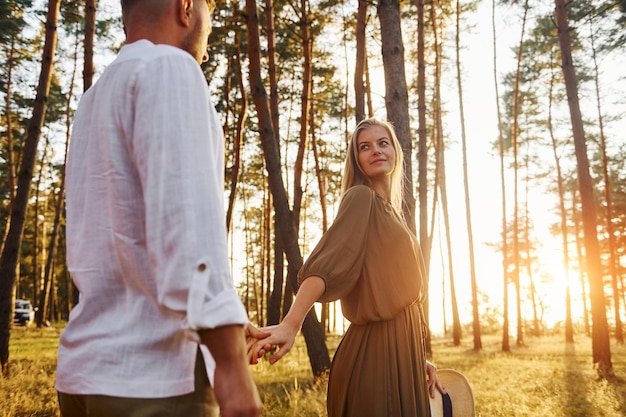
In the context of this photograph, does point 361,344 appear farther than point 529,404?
No

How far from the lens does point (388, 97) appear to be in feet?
21.5

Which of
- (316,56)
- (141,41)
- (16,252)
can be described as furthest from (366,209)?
(316,56)

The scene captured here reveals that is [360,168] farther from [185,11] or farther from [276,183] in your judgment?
[276,183]

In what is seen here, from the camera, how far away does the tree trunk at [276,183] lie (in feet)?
28.4

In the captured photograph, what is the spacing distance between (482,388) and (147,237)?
1028 centimetres

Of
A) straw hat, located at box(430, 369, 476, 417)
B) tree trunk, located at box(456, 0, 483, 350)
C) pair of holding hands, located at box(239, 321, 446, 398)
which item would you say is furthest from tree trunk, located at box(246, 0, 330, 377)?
tree trunk, located at box(456, 0, 483, 350)

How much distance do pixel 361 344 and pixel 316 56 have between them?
1703cm

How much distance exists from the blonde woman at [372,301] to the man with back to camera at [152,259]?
1261 mm

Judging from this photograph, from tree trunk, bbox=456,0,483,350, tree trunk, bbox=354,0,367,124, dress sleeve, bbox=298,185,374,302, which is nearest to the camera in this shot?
dress sleeve, bbox=298,185,374,302

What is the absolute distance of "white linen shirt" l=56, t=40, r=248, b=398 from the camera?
1197 millimetres

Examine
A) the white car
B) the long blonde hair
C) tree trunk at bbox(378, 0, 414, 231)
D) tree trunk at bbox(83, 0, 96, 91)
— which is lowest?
the white car

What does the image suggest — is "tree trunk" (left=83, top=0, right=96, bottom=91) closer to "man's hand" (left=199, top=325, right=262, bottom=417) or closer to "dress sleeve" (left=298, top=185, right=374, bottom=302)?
"dress sleeve" (left=298, top=185, right=374, bottom=302)

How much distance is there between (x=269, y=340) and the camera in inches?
89.9

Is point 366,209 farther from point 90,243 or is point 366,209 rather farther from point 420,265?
point 90,243
